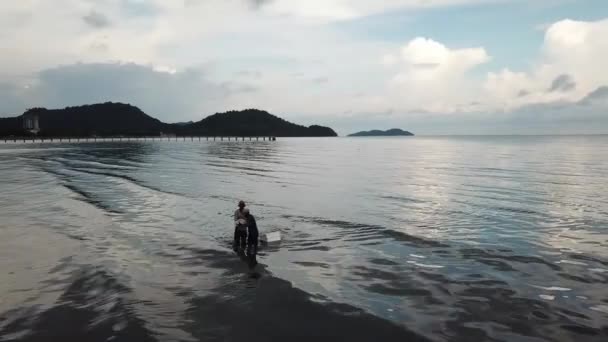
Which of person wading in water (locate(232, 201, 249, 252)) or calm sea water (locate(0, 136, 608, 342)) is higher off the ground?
person wading in water (locate(232, 201, 249, 252))

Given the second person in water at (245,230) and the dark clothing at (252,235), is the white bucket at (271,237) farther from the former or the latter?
the dark clothing at (252,235)

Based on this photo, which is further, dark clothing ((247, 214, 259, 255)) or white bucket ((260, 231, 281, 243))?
white bucket ((260, 231, 281, 243))

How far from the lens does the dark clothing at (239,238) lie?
20.6m

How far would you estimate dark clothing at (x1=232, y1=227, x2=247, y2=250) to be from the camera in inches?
810

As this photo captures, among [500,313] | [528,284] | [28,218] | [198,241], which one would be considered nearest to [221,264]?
[198,241]

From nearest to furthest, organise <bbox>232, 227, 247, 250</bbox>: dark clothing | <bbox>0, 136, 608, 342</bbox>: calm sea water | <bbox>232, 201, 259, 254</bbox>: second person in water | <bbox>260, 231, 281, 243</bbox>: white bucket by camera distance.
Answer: <bbox>0, 136, 608, 342</bbox>: calm sea water
<bbox>232, 201, 259, 254</bbox>: second person in water
<bbox>232, 227, 247, 250</bbox>: dark clothing
<bbox>260, 231, 281, 243</bbox>: white bucket

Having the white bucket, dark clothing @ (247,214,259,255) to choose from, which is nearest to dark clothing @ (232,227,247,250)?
dark clothing @ (247,214,259,255)

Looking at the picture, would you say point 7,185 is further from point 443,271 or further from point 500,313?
point 500,313

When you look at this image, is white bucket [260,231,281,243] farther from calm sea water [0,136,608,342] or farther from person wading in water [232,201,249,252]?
person wading in water [232,201,249,252]

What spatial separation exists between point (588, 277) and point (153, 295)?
52.7ft

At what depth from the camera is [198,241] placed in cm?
2273

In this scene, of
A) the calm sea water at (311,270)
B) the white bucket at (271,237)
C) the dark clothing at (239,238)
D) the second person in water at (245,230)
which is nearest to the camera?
the calm sea water at (311,270)

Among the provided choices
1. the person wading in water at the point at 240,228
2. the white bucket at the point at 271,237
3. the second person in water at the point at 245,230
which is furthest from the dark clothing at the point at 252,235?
the white bucket at the point at 271,237

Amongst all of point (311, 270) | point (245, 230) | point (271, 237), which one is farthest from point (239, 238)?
point (311, 270)
